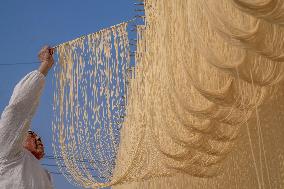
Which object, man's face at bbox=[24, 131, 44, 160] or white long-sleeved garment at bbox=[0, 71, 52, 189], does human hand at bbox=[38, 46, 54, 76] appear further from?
man's face at bbox=[24, 131, 44, 160]

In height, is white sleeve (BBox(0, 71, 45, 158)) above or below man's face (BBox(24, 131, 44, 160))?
above

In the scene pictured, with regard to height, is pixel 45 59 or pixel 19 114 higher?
pixel 45 59

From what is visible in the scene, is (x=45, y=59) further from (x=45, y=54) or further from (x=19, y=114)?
(x=19, y=114)

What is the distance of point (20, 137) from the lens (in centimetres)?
165

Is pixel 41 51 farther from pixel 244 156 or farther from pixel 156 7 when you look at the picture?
pixel 244 156

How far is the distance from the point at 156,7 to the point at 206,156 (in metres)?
1.12

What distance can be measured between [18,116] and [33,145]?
218 millimetres

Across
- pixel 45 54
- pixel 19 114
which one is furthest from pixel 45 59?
pixel 19 114

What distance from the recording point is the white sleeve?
Result: 164cm

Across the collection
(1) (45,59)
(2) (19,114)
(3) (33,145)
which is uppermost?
(1) (45,59)

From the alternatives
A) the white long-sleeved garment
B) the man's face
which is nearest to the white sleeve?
the white long-sleeved garment

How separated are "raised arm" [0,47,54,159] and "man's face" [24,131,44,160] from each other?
5.2 inches

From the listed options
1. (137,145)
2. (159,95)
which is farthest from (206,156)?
(159,95)

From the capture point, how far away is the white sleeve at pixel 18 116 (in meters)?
1.64
